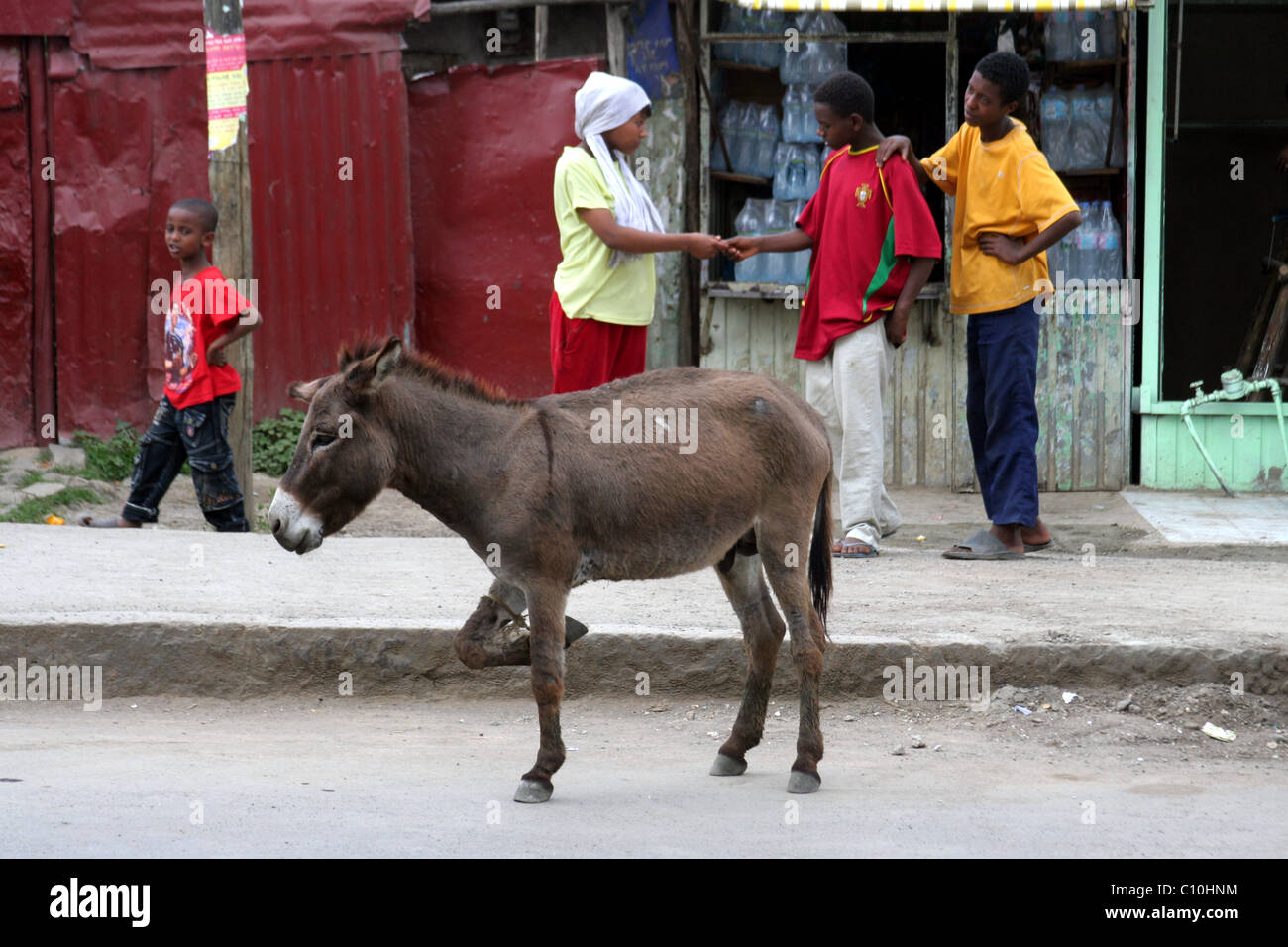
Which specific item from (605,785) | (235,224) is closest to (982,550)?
(605,785)

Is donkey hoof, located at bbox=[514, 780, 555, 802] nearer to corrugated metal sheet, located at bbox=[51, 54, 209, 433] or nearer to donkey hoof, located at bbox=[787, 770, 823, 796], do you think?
donkey hoof, located at bbox=[787, 770, 823, 796]

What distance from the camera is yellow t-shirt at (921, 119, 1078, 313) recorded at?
6.86m

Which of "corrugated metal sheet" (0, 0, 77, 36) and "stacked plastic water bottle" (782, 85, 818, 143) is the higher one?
"corrugated metal sheet" (0, 0, 77, 36)

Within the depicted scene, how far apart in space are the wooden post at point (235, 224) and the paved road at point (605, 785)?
2.46m

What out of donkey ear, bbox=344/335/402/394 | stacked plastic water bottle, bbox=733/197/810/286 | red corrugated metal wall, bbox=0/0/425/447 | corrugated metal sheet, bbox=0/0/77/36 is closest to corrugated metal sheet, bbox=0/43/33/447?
red corrugated metal wall, bbox=0/0/425/447

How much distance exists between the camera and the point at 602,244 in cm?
620

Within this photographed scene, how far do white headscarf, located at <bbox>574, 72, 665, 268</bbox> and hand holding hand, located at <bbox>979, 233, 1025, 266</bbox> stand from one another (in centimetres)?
167

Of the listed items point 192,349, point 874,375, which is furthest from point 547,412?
point 192,349

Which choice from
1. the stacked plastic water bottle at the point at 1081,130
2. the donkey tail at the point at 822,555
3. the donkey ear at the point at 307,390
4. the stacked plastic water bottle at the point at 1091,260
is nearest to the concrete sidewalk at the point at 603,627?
the donkey tail at the point at 822,555

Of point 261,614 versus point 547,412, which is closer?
point 547,412

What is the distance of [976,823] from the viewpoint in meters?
4.07

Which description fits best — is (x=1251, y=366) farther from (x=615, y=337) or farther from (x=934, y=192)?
(x=615, y=337)

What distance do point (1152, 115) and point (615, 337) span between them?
14.7 feet

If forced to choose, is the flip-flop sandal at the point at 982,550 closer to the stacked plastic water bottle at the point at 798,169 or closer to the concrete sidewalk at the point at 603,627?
the concrete sidewalk at the point at 603,627
